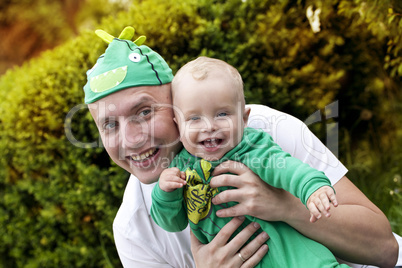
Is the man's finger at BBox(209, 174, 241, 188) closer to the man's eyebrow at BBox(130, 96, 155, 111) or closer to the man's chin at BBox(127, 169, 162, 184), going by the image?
the man's chin at BBox(127, 169, 162, 184)

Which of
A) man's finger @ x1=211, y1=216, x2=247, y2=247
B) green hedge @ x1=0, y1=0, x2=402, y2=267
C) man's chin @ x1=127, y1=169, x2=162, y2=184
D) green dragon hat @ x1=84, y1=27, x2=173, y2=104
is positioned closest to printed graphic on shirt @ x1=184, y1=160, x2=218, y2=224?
man's finger @ x1=211, y1=216, x2=247, y2=247

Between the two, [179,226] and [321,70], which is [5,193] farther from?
[321,70]

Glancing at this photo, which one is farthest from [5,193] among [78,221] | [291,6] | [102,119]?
[291,6]

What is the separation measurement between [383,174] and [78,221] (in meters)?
2.97

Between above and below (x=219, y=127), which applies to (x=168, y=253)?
below

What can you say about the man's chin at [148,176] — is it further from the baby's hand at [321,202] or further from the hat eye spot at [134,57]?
the baby's hand at [321,202]

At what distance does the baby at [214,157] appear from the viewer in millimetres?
1764

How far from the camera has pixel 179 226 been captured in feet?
6.47

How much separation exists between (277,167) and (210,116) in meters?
0.35

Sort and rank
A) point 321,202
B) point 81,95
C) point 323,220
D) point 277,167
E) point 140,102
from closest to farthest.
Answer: point 321,202 → point 277,167 → point 323,220 → point 140,102 → point 81,95

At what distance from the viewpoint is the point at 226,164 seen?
188 cm

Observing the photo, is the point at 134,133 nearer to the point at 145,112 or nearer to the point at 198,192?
the point at 145,112

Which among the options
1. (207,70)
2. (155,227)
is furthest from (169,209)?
(207,70)

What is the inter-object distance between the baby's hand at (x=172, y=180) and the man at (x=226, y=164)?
15 centimetres
